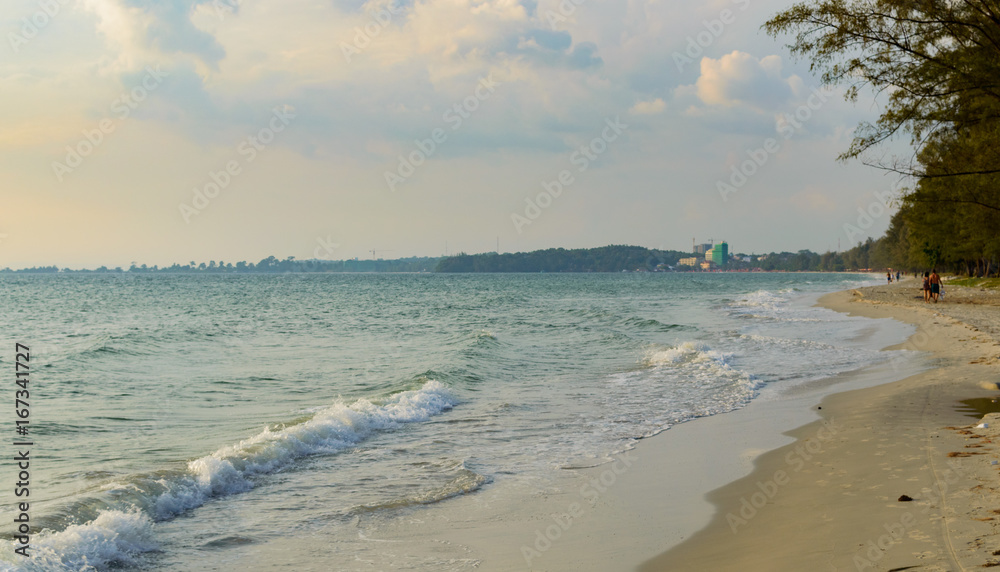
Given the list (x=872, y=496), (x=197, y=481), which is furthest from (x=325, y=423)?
(x=872, y=496)

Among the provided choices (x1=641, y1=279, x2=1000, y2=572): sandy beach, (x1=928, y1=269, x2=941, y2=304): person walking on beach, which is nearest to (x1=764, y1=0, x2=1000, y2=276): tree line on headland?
(x1=641, y1=279, x2=1000, y2=572): sandy beach

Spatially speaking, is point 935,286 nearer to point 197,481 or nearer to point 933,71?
point 933,71

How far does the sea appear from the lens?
24.2ft

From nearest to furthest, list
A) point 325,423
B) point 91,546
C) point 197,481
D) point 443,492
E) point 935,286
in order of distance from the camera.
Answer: point 91,546
point 443,492
point 197,481
point 325,423
point 935,286

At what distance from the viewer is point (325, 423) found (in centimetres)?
1246

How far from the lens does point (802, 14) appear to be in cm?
995

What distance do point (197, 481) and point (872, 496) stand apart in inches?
312

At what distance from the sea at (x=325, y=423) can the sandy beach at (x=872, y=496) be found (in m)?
2.43

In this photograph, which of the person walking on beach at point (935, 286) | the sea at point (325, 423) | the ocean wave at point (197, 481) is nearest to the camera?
the ocean wave at point (197, 481)

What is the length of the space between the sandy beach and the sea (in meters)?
2.43

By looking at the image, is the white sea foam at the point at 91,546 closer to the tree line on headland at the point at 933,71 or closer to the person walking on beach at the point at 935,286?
the tree line on headland at the point at 933,71

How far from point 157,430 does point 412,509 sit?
6.99m

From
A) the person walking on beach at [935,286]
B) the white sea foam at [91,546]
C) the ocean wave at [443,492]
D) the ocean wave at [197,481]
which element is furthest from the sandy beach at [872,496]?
the person walking on beach at [935,286]

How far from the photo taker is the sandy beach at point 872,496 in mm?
5668
